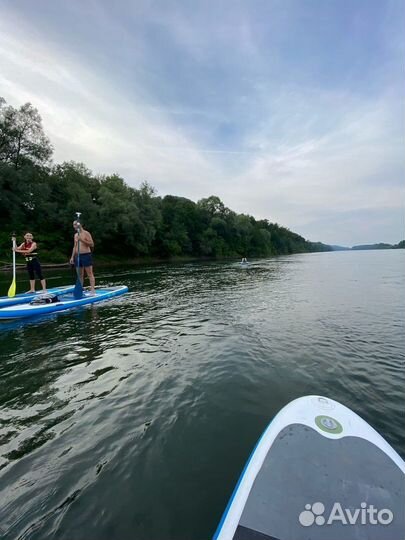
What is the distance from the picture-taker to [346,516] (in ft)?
6.89

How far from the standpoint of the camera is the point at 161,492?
2.87 m

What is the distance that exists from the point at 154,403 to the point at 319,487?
2.79 meters

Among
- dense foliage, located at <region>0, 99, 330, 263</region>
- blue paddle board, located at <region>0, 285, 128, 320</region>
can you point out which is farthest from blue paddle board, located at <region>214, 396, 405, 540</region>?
dense foliage, located at <region>0, 99, 330, 263</region>

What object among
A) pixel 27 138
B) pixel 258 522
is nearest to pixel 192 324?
pixel 258 522

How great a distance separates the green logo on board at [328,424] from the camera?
3.00m

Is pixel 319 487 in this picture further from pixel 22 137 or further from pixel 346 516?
pixel 22 137

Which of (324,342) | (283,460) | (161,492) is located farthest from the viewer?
(324,342)

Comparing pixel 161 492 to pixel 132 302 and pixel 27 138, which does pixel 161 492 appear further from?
pixel 27 138

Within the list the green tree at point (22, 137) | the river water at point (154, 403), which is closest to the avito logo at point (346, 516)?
the river water at point (154, 403)

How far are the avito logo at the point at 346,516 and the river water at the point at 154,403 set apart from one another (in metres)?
0.94

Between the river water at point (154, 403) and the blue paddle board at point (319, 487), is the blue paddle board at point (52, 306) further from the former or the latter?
the blue paddle board at point (319, 487)

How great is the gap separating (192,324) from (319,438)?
6.32 metres

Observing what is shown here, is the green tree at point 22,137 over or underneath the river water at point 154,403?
over

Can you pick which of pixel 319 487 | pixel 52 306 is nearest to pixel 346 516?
pixel 319 487
